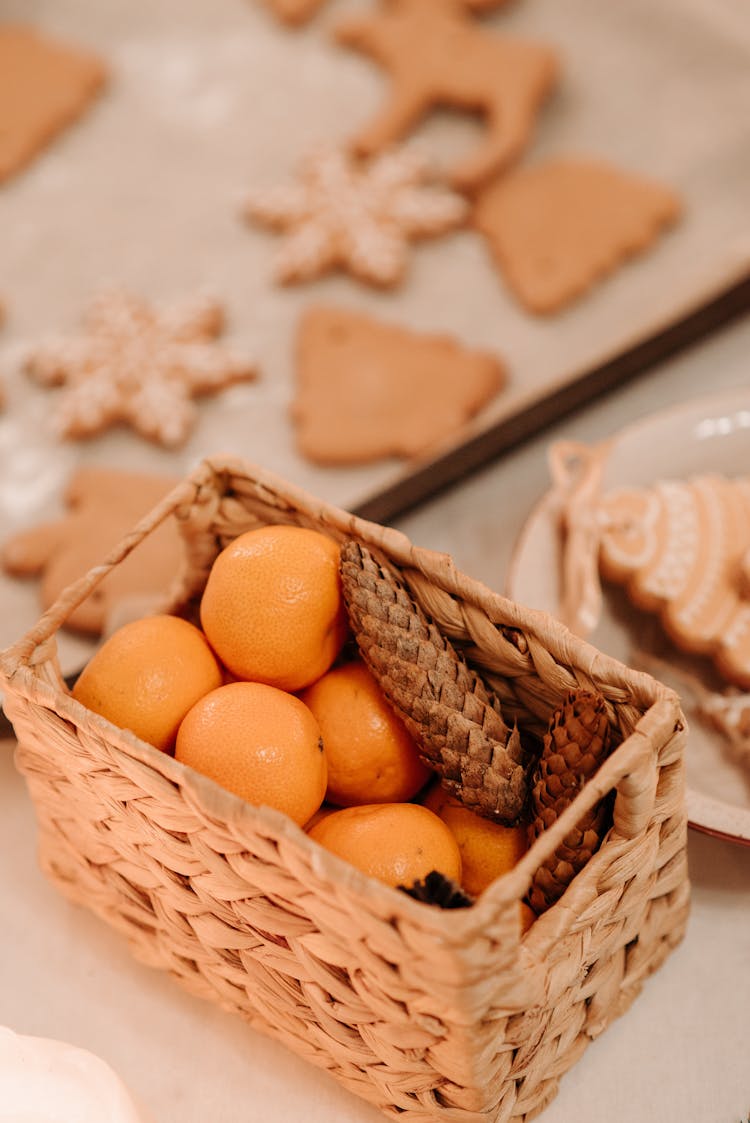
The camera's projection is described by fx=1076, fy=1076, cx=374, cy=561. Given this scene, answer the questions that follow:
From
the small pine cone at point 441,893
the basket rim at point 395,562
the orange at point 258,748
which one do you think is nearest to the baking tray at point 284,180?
the basket rim at point 395,562

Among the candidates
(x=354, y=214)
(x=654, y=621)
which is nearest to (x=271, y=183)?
(x=354, y=214)

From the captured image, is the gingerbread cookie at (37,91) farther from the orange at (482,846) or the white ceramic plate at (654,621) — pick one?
the orange at (482,846)

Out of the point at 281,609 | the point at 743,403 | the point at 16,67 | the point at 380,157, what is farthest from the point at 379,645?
the point at 16,67

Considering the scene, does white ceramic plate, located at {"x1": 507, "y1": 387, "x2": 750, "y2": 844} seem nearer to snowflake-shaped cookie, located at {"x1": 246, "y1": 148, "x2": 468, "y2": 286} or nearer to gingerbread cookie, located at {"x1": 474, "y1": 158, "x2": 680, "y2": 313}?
gingerbread cookie, located at {"x1": 474, "y1": 158, "x2": 680, "y2": 313}

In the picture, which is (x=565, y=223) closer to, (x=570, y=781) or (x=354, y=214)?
(x=354, y=214)

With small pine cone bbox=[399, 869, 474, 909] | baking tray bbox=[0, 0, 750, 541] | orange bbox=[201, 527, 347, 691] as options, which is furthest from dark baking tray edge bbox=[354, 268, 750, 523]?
small pine cone bbox=[399, 869, 474, 909]

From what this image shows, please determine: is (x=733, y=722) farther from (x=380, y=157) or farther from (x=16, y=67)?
(x=16, y=67)
